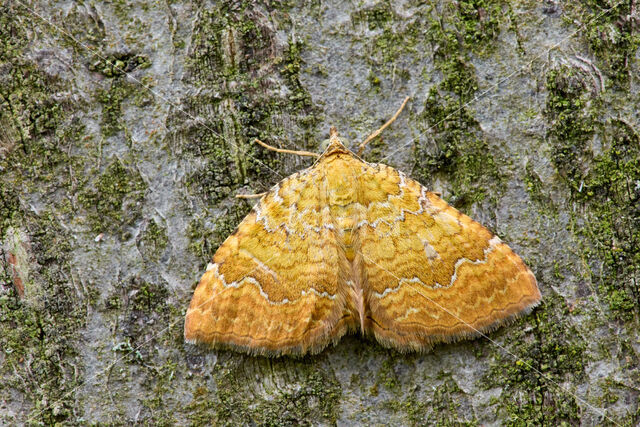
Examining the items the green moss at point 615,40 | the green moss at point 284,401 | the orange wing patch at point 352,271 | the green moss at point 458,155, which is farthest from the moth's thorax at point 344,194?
the green moss at point 615,40

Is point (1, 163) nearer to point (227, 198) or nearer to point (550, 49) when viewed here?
point (227, 198)

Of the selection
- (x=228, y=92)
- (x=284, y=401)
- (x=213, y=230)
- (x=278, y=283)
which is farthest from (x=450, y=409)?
(x=228, y=92)

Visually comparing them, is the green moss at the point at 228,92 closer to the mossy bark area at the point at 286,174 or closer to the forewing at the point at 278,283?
the mossy bark area at the point at 286,174

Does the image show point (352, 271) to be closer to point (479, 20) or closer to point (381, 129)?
point (381, 129)

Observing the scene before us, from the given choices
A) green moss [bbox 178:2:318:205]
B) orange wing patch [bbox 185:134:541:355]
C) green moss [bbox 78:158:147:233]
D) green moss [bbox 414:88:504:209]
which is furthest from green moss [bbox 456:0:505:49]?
green moss [bbox 78:158:147:233]

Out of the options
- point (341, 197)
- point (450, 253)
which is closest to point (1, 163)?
point (341, 197)

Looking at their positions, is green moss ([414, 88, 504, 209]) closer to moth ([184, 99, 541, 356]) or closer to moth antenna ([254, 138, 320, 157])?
moth ([184, 99, 541, 356])
